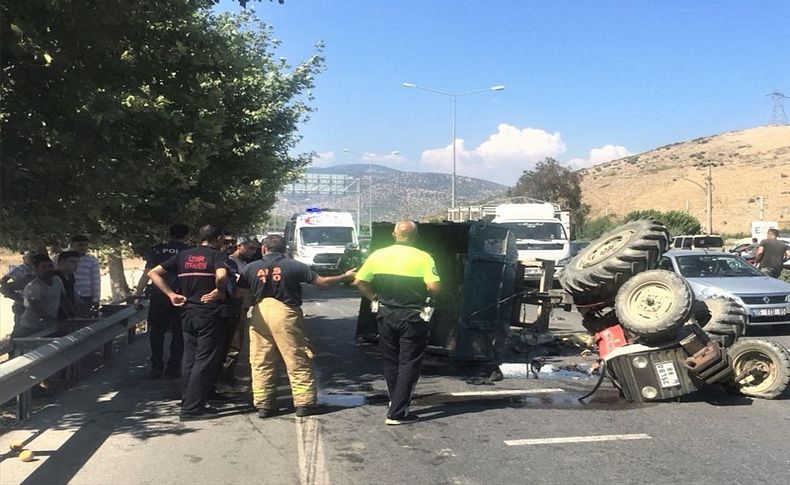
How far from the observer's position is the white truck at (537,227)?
1875cm

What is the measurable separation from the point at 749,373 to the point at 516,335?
4.24 meters

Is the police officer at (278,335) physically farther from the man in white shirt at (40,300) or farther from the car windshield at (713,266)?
the car windshield at (713,266)

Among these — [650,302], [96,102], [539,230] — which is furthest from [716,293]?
[96,102]

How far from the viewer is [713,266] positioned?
12.6 meters

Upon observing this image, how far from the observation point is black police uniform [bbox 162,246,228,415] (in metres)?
6.25

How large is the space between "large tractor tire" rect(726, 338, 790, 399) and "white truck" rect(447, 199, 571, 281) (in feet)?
34.1

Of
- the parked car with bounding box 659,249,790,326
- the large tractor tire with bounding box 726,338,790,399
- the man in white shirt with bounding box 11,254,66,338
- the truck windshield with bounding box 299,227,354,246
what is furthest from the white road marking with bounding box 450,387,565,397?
the truck windshield with bounding box 299,227,354,246

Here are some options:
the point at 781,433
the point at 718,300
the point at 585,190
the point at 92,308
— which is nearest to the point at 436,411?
the point at 781,433

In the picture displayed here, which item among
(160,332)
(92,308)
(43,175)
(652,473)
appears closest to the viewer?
(652,473)

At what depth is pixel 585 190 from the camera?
10112 centimetres

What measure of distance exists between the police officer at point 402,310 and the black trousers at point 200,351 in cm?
153

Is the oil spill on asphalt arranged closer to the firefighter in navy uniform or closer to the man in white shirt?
the firefighter in navy uniform

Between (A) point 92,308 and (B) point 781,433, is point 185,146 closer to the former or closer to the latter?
(A) point 92,308

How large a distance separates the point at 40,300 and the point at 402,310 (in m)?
4.09
